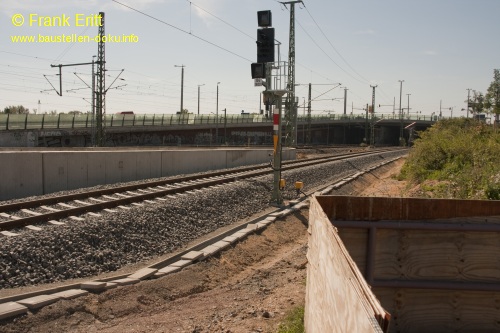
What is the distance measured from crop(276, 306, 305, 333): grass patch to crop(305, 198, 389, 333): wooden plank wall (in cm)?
92

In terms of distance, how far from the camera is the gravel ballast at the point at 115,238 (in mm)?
7793

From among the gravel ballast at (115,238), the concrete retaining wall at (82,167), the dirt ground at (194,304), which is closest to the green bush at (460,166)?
the dirt ground at (194,304)

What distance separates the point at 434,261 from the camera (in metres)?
5.95

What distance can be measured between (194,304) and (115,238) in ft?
10.2

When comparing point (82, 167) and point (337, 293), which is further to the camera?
point (82, 167)

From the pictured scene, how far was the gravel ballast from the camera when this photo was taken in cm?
779

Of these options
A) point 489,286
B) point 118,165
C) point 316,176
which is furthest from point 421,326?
point 316,176

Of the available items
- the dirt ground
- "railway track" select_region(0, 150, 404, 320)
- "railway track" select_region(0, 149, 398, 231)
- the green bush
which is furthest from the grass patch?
the green bush

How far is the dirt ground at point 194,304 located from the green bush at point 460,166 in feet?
16.2

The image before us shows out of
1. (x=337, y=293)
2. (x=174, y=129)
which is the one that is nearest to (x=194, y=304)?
(x=337, y=293)

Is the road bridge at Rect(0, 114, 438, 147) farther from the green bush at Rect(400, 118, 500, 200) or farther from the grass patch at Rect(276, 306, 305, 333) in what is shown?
the grass patch at Rect(276, 306, 305, 333)

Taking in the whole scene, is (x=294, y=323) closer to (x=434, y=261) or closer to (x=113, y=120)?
(x=434, y=261)

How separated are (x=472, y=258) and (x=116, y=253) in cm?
613

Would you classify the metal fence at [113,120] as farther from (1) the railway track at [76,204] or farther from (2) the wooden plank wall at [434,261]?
(2) the wooden plank wall at [434,261]
